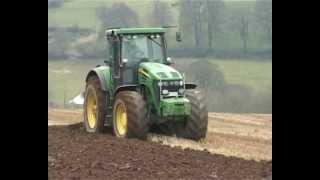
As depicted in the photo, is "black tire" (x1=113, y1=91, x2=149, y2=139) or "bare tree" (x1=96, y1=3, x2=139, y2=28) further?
"bare tree" (x1=96, y1=3, x2=139, y2=28)

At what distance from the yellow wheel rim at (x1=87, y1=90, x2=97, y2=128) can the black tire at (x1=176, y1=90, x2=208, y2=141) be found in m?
2.42

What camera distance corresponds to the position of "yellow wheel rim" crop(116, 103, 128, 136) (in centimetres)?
1189

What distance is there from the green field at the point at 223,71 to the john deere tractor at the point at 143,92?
13.0 m

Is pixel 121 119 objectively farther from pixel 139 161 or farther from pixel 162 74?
pixel 139 161

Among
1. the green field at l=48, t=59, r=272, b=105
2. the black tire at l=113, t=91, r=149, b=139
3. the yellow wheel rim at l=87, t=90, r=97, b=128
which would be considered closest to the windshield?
the black tire at l=113, t=91, r=149, b=139

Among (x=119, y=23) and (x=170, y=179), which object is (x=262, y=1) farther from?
(x=170, y=179)

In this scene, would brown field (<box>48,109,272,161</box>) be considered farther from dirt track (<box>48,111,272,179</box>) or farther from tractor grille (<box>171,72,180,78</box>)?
tractor grille (<box>171,72,180,78</box>)

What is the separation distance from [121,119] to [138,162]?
3.19m

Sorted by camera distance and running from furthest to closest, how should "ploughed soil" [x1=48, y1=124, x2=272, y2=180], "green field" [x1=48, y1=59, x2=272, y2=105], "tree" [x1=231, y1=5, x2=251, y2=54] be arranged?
1. "tree" [x1=231, y1=5, x2=251, y2=54]
2. "green field" [x1=48, y1=59, x2=272, y2=105]
3. "ploughed soil" [x1=48, y1=124, x2=272, y2=180]

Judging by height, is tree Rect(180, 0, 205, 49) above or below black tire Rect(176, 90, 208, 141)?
above
